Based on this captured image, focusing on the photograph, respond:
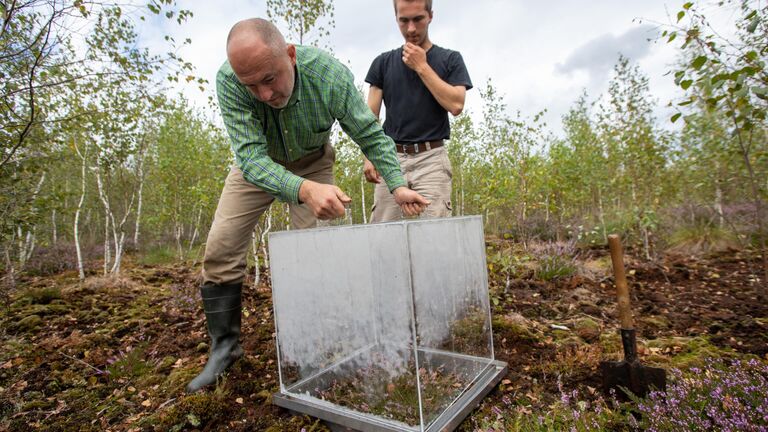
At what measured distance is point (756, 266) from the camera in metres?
3.97

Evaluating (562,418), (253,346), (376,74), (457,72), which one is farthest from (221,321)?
(457,72)

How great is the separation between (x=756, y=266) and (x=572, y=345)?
10.7 ft

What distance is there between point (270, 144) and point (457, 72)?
1297 mm

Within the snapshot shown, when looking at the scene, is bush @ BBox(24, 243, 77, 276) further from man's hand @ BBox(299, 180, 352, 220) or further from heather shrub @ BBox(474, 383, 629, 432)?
heather shrub @ BBox(474, 383, 629, 432)

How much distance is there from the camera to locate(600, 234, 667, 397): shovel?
1.56 m

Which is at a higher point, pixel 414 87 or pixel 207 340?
pixel 414 87

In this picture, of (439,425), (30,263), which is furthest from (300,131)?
(30,263)

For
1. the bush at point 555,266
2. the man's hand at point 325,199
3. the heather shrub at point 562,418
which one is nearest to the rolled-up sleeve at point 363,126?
the man's hand at point 325,199

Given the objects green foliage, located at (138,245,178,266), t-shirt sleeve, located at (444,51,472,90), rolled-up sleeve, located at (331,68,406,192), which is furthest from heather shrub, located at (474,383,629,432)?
green foliage, located at (138,245,178,266)

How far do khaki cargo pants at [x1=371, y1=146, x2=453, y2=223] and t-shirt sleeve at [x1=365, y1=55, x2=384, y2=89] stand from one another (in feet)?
1.94

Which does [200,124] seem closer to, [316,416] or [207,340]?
[207,340]

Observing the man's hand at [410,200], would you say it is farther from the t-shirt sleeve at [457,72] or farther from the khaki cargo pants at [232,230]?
the t-shirt sleeve at [457,72]

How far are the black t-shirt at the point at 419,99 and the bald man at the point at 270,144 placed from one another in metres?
0.53

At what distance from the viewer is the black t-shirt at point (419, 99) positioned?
2.51 m
